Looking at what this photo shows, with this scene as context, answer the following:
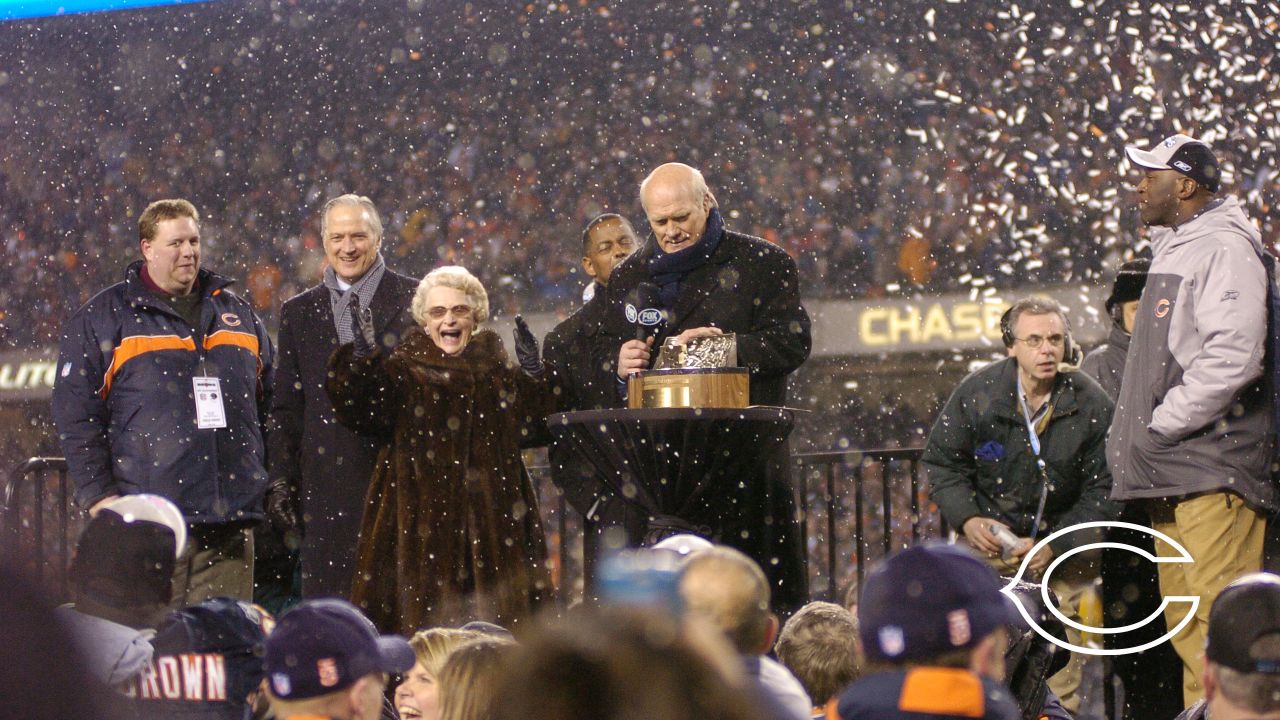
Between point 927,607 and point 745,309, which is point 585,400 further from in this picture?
point 927,607

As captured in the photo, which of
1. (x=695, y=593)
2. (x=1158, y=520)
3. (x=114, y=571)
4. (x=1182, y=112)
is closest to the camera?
(x=695, y=593)

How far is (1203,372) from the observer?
4121mm

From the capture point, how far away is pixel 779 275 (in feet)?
13.6

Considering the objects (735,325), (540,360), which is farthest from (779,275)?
(540,360)

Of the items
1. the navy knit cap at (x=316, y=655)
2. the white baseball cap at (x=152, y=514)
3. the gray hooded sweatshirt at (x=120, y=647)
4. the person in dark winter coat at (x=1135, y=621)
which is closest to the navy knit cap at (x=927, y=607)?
the navy knit cap at (x=316, y=655)

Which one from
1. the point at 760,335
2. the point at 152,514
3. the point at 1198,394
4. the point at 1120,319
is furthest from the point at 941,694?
the point at 1120,319

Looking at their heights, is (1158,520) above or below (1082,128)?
below

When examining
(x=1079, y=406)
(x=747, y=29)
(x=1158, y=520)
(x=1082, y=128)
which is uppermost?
(x=747, y=29)

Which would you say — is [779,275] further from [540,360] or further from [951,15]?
[951,15]

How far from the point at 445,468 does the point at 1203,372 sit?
2.14 metres

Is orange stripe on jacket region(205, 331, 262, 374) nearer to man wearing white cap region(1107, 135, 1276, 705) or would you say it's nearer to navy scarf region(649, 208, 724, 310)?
navy scarf region(649, 208, 724, 310)

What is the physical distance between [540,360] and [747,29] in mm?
9848

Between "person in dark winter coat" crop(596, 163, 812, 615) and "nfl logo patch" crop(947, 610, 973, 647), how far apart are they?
76.6 inches

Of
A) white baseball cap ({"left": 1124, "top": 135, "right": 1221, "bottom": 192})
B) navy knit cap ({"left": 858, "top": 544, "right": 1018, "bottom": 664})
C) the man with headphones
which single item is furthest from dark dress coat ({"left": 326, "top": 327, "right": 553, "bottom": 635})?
navy knit cap ({"left": 858, "top": 544, "right": 1018, "bottom": 664})
